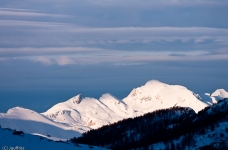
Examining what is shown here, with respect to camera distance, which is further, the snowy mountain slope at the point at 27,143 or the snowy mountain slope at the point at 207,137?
the snowy mountain slope at the point at 207,137

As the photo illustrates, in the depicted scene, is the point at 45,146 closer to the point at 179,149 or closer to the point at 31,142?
the point at 31,142

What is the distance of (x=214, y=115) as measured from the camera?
187 meters

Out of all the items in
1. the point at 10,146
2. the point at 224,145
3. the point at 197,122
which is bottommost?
the point at 10,146

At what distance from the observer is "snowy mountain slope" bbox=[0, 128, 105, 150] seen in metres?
101

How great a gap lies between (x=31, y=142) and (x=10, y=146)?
5570 mm

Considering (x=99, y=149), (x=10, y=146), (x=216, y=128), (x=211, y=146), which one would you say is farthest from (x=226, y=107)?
(x=10, y=146)

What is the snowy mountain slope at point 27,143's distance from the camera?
101 m

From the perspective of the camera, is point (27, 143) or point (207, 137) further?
point (207, 137)

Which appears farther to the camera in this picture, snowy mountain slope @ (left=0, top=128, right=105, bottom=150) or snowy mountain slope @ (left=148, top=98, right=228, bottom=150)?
snowy mountain slope @ (left=148, top=98, right=228, bottom=150)

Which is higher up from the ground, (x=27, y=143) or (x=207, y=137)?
(x=207, y=137)

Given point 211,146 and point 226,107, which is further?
point 226,107

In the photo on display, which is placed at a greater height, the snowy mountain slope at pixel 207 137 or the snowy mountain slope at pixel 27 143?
the snowy mountain slope at pixel 207 137

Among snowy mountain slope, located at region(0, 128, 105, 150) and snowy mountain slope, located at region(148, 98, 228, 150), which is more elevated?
snowy mountain slope, located at region(148, 98, 228, 150)

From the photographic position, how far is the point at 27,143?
103812 mm
